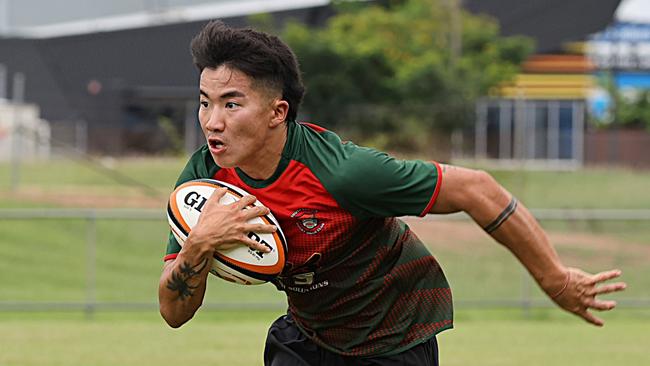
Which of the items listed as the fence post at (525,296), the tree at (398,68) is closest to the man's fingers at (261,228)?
the fence post at (525,296)

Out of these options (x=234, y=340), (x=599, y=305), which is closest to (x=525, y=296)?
(x=234, y=340)

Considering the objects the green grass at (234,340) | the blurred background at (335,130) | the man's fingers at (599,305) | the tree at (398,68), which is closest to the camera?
the man's fingers at (599,305)

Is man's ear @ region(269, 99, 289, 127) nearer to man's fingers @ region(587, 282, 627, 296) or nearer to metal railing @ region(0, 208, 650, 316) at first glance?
man's fingers @ region(587, 282, 627, 296)

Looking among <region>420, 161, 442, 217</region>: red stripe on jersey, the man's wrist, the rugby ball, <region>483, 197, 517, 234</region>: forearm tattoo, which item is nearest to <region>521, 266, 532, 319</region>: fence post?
the man's wrist

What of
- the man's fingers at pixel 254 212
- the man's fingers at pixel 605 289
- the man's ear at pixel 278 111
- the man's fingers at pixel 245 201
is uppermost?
the man's ear at pixel 278 111

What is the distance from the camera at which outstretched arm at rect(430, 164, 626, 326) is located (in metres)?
4.80

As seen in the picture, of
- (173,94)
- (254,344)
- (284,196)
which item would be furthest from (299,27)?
(284,196)

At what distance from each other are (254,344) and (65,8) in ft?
78.4

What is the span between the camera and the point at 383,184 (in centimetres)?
470

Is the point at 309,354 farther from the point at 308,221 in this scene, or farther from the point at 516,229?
the point at 516,229

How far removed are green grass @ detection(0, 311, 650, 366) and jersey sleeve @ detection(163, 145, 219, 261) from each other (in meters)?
5.83

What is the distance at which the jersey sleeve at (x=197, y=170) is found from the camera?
16.2ft

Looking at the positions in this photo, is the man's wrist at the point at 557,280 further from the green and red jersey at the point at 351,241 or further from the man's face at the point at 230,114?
the man's face at the point at 230,114

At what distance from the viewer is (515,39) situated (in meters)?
33.2
